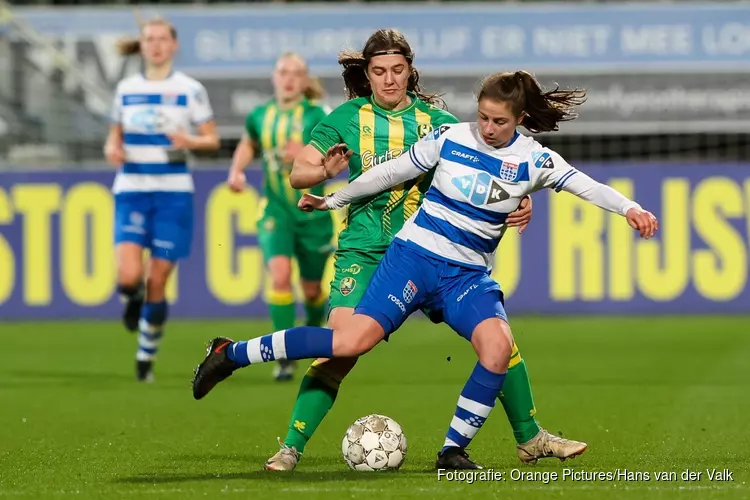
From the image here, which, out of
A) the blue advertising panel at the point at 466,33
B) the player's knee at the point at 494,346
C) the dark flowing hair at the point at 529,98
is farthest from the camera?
the blue advertising panel at the point at 466,33

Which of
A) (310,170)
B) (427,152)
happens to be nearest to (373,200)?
(310,170)

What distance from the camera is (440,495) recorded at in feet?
19.4

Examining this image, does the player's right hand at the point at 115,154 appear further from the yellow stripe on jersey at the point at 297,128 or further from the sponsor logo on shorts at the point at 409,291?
the sponsor logo on shorts at the point at 409,291

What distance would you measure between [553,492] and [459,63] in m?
11.5

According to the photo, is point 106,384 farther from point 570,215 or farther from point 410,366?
point 570,215

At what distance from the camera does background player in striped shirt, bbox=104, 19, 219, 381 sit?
36.7 ft

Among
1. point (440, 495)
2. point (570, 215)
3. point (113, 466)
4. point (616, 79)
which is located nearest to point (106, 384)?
point (113, 466)

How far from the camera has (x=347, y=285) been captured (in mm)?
6852

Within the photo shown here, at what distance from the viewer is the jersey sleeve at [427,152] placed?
671 centimetres

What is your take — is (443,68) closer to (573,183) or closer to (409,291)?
(573,183)

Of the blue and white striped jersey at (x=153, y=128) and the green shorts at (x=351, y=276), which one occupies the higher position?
the blue and white striped jersey at (x=153, y=128)

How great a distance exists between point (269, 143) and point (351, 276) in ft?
16.9

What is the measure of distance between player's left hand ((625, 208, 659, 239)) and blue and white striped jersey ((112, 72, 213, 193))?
17.9ft

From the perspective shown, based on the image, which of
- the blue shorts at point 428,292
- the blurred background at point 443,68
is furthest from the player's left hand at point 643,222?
the blurred background at point 443,68
